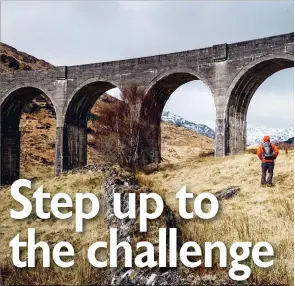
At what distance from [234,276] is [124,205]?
3.08m

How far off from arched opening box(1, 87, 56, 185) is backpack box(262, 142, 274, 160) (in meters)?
16.4

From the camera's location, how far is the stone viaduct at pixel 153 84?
19078mm

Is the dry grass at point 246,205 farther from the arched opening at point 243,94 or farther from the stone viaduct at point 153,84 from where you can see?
the stone viaduct at point 153,84

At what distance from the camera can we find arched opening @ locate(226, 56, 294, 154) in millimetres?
18859

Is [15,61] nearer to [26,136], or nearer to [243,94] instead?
[26,136]

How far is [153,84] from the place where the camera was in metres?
21.3

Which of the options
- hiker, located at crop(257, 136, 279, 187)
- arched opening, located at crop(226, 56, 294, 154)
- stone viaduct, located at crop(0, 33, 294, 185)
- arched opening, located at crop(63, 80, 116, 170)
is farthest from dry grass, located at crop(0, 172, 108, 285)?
arched opening, located at crop(63, 80, 116, 170)

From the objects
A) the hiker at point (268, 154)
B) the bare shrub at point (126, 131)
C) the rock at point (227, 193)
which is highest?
the bare shrub at point (126, 131)

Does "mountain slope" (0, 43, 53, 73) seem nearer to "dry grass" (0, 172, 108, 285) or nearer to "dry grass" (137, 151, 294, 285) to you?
"dry grass" (137, 151, 294, 285)

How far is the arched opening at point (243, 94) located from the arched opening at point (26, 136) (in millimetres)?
11480

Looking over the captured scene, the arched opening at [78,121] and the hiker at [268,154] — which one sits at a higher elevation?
the arched opening at [78,121]

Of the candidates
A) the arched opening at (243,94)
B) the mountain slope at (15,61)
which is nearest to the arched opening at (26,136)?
the mountain slope at (15,61)

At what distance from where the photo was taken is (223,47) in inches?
768

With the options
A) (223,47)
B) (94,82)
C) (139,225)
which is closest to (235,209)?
(139,225)
